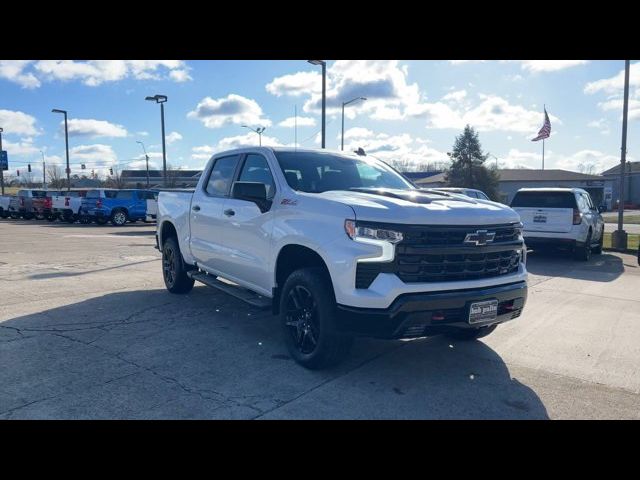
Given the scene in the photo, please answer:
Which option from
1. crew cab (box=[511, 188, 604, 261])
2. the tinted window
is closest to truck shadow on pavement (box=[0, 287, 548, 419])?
crew cab (box=[511, 188, 604, 261])

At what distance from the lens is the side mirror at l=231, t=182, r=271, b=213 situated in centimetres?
483

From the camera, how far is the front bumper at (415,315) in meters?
3.86

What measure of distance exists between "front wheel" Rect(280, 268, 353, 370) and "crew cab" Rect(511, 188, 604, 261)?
29.8ft

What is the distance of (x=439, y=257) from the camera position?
4043mm

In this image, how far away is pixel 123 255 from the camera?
12672mm

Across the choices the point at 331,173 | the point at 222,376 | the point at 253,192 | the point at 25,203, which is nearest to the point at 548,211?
the point at 331,173

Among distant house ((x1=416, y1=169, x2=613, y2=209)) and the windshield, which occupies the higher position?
distant house ((x1=416, y1=169, x2=613, y2=209))

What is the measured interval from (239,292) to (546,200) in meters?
9.41

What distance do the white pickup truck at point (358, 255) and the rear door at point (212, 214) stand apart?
1.07 ft

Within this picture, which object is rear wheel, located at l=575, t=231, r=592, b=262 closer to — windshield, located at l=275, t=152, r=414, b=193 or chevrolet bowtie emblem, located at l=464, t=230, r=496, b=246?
windshield, located at l=275, t=152, r=414, b=193

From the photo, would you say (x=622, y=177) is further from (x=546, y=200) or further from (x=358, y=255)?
(x=358, y=255)

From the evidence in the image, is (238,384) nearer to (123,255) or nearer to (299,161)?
(299,161)

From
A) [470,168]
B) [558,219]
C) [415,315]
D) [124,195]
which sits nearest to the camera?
[415,315]
